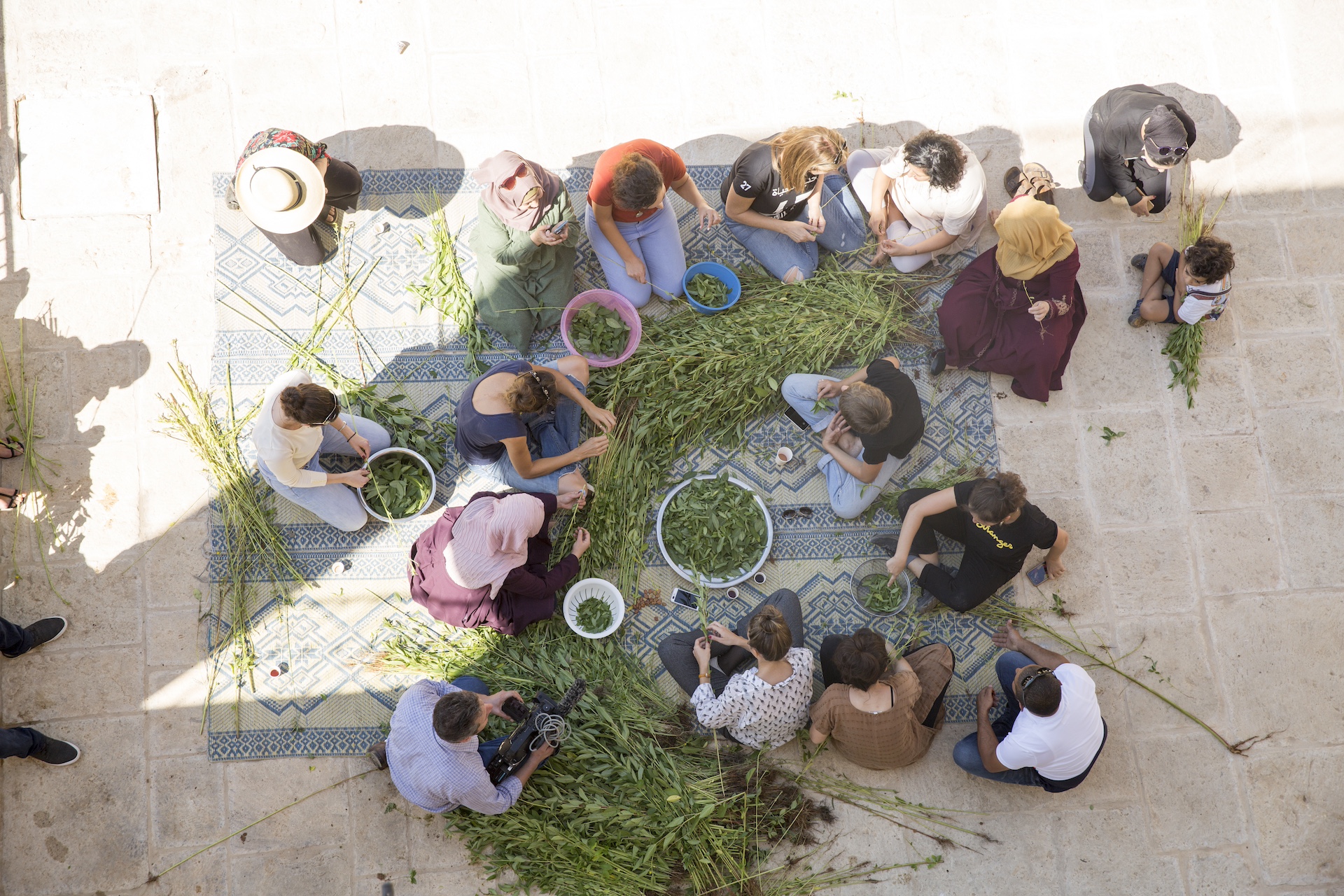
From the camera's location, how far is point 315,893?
13.5 feet

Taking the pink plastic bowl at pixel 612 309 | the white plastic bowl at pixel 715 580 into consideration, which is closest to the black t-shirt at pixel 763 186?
the pink plastic bowl at pixel 612 309

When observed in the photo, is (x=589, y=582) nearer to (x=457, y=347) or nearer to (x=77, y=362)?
(x=457, y=347)

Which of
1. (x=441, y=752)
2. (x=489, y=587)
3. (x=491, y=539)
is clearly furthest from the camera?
(x=489, y=587)

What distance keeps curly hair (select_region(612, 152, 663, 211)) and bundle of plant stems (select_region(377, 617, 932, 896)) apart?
210 centimetres

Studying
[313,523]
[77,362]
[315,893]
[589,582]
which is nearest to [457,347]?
[313,523]

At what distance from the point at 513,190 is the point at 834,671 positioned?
2.81 meters

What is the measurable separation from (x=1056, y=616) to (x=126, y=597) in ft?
16.0

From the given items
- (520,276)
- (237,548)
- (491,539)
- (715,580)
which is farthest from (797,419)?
(237,548)

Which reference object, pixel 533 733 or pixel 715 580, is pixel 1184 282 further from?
pixel 533 733

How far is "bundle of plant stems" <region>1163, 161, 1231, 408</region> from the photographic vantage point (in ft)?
15.2

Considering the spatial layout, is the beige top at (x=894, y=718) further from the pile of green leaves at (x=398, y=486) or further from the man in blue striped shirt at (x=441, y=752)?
the pile of green leaves at (x=398, y=486)


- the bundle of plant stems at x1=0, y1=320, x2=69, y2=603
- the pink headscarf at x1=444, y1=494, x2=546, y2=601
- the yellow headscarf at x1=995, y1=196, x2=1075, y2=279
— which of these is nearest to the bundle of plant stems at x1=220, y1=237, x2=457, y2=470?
the pink headscarf at x1=444, y1=494, x2=546, y2=601

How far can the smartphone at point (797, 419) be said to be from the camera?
4523 mm

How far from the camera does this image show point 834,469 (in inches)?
175
